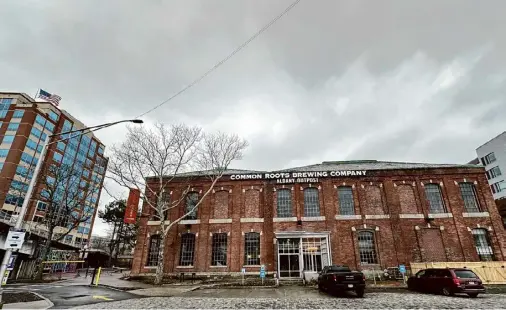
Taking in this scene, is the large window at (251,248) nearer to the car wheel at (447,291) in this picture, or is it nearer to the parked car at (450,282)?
the parked car at (450,282)

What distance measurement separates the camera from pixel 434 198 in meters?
24.8

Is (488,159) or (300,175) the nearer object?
(300,175)

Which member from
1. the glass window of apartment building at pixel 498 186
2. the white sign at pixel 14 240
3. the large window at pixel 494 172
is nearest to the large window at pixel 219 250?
the white sign at pixel 14 240

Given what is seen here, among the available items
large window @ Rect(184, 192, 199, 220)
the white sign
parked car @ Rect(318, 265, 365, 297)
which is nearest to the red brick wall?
large window @ Rect(184, 192, 199, 220)

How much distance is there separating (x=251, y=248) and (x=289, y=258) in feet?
11.6

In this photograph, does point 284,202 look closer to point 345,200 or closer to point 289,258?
point 289,258

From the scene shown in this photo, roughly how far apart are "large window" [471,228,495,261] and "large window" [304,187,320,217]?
1330cm

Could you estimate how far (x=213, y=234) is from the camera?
2523 cm

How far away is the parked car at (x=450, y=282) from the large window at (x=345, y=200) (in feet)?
29.6

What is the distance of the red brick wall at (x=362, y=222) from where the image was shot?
22828 millimetres

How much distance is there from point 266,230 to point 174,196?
1012 cm

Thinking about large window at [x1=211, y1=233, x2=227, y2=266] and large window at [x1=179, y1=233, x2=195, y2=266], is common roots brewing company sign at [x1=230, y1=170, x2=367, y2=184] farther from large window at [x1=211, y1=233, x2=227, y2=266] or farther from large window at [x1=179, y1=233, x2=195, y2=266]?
large window at [x1=179, y1=233, x2=195, y2=266]

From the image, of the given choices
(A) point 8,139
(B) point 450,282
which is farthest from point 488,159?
(A) point 8,139

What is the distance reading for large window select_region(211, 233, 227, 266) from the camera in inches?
953
